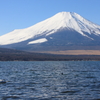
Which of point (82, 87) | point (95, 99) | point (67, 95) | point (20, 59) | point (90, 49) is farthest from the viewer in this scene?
point (90, 49)

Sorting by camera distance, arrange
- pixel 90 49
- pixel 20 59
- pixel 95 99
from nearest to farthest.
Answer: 1. pixel 95 99
2. pixel 20 59
3. pixel 90 49

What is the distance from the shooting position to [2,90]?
25359 mm

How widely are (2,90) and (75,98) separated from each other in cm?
714

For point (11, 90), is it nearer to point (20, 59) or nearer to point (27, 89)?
point (27, 89)

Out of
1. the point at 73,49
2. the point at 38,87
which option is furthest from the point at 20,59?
the point at 38,87

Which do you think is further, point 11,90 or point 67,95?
point 11,90

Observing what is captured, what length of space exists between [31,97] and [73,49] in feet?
581

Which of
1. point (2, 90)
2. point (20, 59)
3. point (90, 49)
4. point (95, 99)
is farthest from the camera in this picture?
point (90, 49)

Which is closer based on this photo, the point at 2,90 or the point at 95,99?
the point at 95,99

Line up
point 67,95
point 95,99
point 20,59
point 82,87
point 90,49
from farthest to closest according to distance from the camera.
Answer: point 90,49 < point 20,59 < point 82,87 < point 67,95 < point 95,99

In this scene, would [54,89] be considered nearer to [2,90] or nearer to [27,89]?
[27,89]

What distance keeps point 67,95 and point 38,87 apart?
4803mm

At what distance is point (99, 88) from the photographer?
26484mm

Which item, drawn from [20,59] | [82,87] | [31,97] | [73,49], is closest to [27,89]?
[31,97]
